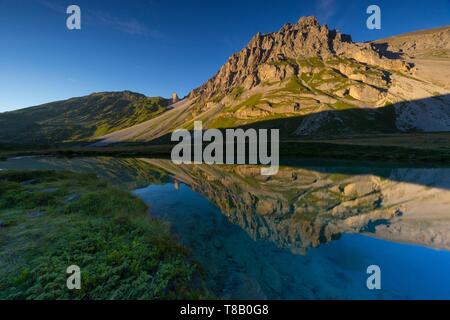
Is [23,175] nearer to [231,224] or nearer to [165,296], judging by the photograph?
[231,224]

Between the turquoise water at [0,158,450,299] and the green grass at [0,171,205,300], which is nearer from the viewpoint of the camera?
the green grass at [0,171,205,300]

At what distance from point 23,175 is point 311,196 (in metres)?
49.6

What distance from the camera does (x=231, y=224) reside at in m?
24.6

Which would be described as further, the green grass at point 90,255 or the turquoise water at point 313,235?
the turquoise water at point 313,235

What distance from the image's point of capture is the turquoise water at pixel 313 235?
13.8m

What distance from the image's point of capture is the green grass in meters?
11.8

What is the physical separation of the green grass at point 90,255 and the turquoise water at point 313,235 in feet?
6.85

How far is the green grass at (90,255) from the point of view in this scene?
38.6 feet

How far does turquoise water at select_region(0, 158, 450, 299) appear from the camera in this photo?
1383 centimetres

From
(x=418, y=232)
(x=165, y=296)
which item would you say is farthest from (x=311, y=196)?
(x=165, y=296)

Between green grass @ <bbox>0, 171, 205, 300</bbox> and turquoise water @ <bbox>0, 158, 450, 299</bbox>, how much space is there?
2.09 metres
